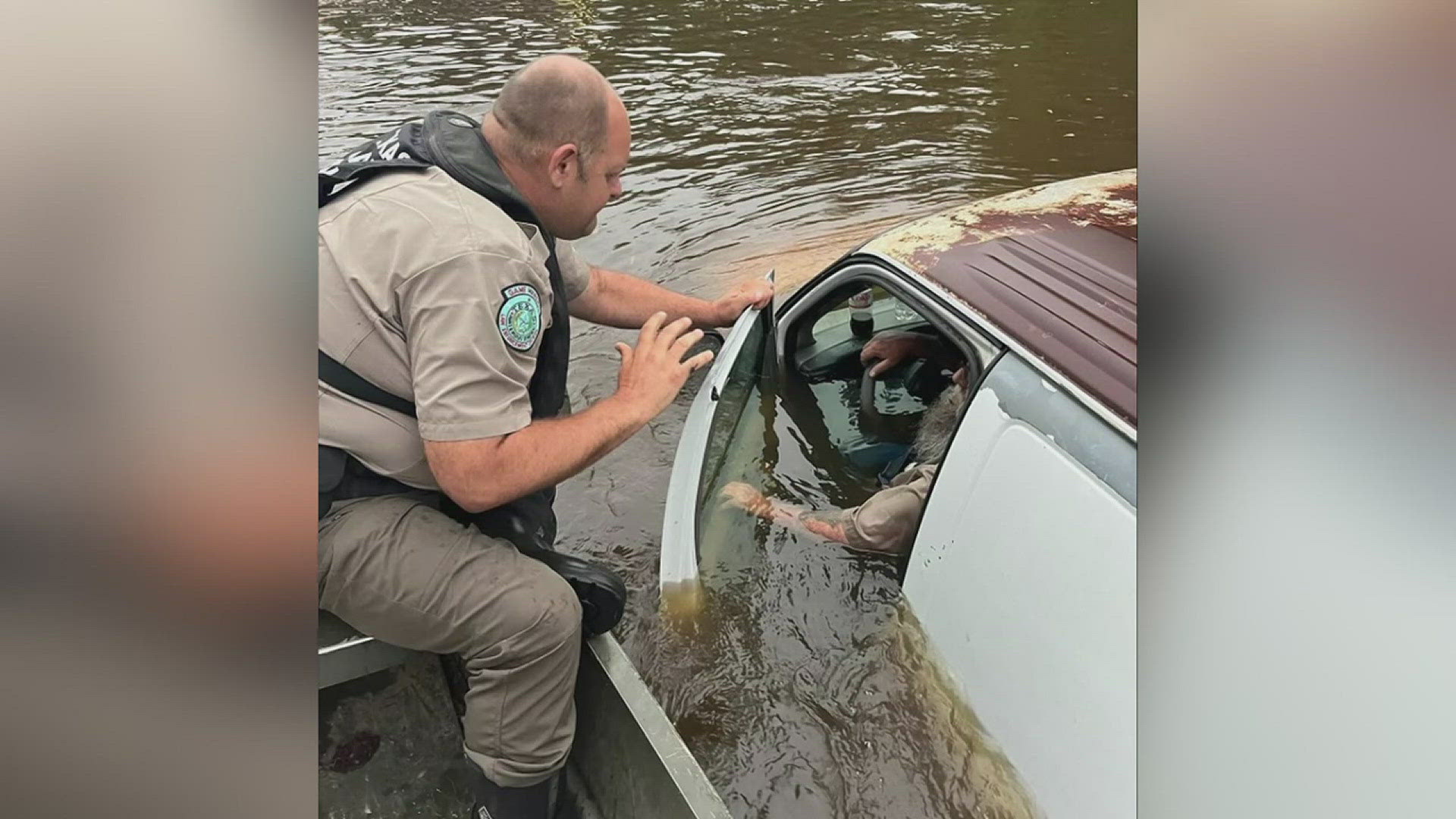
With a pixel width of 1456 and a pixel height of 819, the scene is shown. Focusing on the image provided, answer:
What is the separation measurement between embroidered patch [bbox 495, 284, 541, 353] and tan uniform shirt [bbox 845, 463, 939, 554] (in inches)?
34.7

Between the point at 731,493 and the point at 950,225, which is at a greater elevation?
the point at 950,225

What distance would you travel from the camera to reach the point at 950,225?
6.22 feet

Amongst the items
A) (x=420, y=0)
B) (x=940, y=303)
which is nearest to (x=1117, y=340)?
(x=940, y=303)

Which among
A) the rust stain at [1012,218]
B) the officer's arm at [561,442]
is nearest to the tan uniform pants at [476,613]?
the officer's arm at [561,442]

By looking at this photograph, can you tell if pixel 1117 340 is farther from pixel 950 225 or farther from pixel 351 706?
pixel 351 706

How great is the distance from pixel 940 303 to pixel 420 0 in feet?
20.3

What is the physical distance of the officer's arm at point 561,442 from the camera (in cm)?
119

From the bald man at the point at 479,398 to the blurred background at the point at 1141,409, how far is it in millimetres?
900

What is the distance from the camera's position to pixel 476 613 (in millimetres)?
1296

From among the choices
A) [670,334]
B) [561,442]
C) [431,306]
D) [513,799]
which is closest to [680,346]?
[670,334]

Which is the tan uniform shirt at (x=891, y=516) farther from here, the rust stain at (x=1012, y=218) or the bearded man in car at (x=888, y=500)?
the rust stain at (x=1012, y=218)

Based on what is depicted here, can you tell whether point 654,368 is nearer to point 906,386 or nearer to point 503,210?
point 503,210

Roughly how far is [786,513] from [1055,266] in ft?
3.02

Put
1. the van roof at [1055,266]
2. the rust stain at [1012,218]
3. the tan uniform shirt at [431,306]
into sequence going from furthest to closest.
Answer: the rust stain at [1012,218], the van roof at [1055,266], the tan uniform shirt at [431,306]
